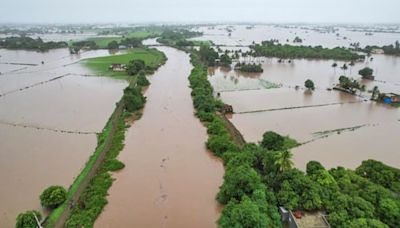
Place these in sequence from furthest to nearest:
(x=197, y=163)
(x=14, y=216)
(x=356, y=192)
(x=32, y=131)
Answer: (x=32, y=131) → (x=197, y=163) → (x=14, y=216) → (x=356, y=192)

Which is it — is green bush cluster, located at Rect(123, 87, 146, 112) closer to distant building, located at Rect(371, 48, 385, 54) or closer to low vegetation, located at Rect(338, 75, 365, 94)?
low vegetation, located at Rect(338, 75, 365, 94)

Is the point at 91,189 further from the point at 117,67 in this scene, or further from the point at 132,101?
the point at 117,67

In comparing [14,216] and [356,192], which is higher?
[356,192]

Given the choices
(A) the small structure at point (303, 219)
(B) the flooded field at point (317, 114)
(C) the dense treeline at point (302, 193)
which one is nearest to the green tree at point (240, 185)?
(C) the dense treeline at point (302, 193)

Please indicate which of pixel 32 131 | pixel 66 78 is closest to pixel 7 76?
pixel 66 78

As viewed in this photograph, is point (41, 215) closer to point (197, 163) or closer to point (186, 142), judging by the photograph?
point (197, 163)

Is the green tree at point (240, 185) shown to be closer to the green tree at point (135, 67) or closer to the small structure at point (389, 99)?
the small structure at point (389, 99)
